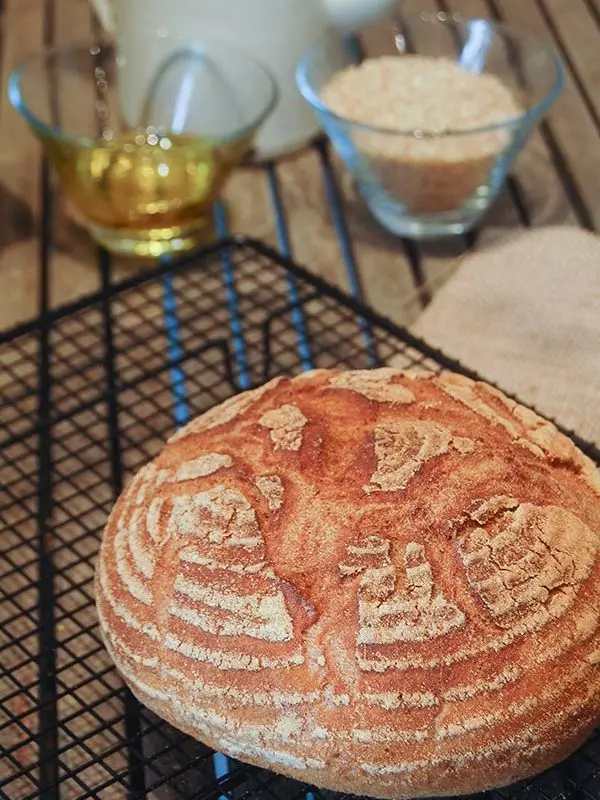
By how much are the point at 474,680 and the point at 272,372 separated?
1.75ft

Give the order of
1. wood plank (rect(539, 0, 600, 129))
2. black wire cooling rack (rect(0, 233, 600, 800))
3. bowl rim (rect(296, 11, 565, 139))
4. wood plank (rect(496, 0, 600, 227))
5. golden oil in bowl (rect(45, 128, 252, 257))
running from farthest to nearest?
wood plank (rect(539, 0, 600, 129))
wood plank (rect(496, 0, 600, 227))
golden oil in bowl (rect(45, 128, 252, 257))
bowl rim (rect(296, 11, 565, 139))
black wire cooling rack (rect(0, 233, 600, 800))

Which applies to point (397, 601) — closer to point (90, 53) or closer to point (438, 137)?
point (438, 137)

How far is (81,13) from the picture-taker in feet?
5.92

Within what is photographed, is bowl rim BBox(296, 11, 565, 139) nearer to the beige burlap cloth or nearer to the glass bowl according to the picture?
the glass bowl

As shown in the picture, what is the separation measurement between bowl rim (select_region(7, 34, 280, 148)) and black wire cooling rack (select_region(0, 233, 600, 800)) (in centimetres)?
16

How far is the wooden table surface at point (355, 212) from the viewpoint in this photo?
1248 millimetres

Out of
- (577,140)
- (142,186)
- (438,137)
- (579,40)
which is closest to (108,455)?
(142,186)

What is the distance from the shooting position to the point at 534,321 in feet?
3.39

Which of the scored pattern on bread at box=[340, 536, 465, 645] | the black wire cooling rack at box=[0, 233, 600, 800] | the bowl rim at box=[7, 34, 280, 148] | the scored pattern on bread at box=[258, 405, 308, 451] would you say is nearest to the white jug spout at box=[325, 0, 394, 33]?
the bowl rim at box=[7, 34, 280, 148]

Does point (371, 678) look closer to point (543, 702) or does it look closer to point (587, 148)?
point (543, 702)

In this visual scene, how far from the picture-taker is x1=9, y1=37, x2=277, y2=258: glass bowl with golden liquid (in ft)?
4.09

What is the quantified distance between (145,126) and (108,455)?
24.0 inches

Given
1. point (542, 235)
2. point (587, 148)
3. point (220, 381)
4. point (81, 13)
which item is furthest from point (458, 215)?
point (81, 13)

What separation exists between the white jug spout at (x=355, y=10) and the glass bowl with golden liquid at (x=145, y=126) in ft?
0.39
